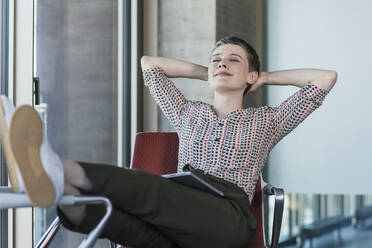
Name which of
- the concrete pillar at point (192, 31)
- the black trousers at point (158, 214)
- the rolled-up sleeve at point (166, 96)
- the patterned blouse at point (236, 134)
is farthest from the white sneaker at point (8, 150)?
the concrete pillar at point (192, 31)

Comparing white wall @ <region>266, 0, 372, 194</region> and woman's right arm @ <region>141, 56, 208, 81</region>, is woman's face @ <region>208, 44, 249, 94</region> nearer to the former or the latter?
woman's right arm @ <region>141, 56, 208, 81</region>

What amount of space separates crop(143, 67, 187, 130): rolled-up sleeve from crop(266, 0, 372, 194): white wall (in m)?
1.90

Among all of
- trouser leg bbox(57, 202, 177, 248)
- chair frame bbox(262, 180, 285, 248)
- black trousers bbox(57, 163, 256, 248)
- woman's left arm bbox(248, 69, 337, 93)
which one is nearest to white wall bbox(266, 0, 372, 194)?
woman's left arm bbox(248, 69, 337, 93)

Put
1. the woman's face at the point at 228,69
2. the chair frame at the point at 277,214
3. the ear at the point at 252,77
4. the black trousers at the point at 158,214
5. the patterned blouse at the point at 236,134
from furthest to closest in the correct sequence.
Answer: the ear at the point at 252,77 → the woman's face at the point at 228,69 → the patterned blouse at the point at 236,134 → the chair frame at the point at 277,214 → the black trousers at the point at 158,214

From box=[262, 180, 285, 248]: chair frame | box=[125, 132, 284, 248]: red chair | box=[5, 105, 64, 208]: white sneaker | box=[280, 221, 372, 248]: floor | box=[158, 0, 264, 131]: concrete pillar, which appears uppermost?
A: box=[158, 0, 264, 131]: concrete pillar

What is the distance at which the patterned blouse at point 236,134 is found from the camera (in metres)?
2.15

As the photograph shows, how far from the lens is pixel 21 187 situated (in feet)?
4.22

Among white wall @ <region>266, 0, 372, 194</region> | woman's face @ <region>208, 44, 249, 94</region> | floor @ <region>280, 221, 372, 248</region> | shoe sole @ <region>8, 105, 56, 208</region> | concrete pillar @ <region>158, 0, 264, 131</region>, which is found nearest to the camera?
shoe sole @ <region>8, 105, 56, 208</region>

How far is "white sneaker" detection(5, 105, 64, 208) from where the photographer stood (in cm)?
125

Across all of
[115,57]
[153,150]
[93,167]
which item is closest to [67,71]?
[115,57]

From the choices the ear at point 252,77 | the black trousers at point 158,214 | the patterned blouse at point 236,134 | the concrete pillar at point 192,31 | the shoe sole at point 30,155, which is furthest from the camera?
the concrete pillar at point 192,31

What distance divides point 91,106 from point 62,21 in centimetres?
56

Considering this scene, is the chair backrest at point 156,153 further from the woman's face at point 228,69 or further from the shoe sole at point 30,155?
the shoe sole at point 30,155

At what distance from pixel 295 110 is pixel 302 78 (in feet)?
0.57
